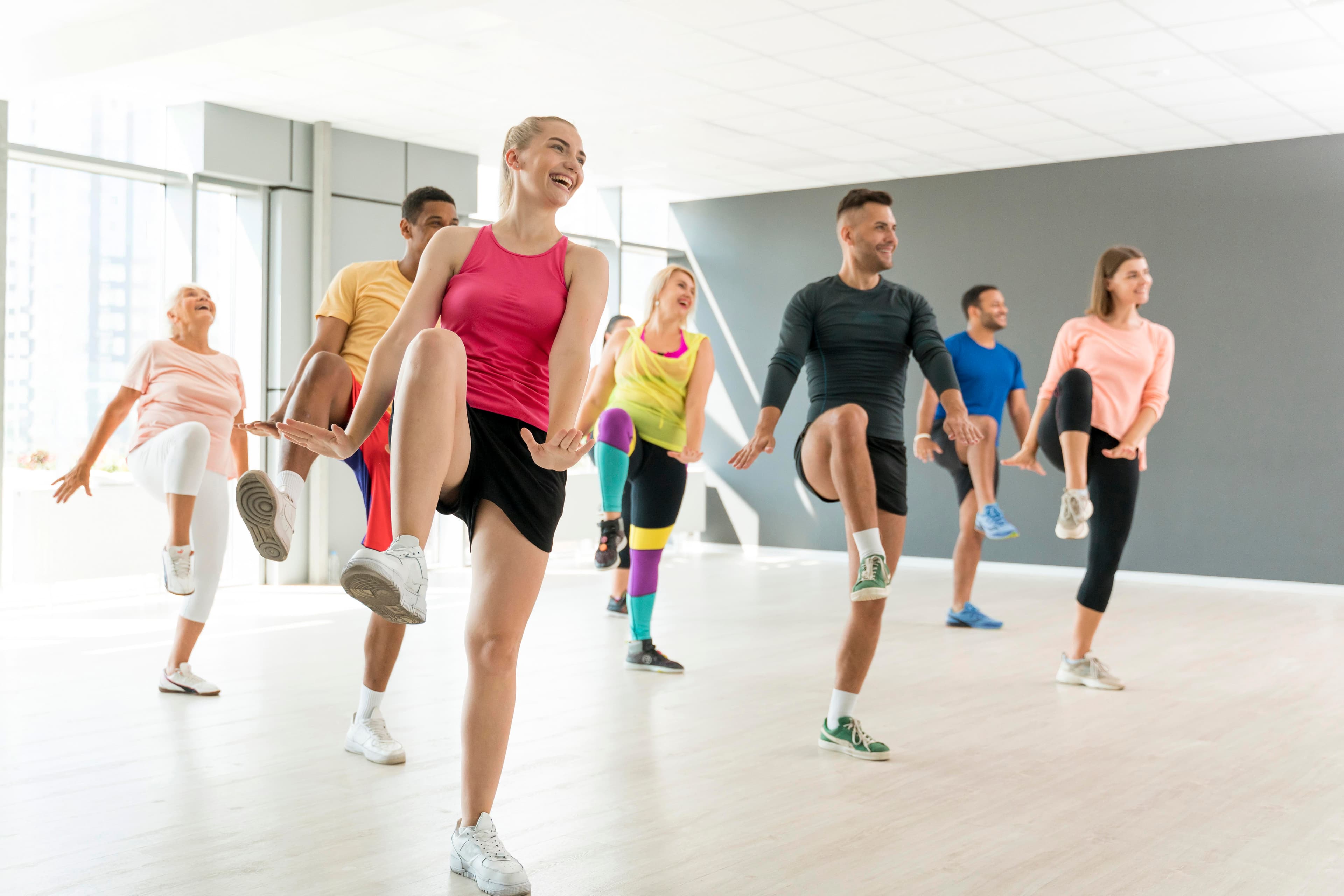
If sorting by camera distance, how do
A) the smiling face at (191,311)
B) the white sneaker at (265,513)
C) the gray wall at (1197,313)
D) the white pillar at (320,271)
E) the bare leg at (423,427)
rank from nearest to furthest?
the bare leg at (423,427) → the white sneaker at (265,513) → the smiling face at (191,311) → the white pillar at (320,271) → the gray wall at (1197,313)

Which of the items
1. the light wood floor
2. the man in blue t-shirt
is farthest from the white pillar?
the man in blue t-shirt

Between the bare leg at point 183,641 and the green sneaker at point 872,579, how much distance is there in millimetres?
2486

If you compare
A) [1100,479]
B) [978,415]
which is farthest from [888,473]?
[978,415]

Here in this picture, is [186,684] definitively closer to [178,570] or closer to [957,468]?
[178,570]

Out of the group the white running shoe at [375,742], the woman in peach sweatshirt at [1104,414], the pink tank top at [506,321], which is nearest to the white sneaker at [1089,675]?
the woman in peach sweatshirt at [1104,414]

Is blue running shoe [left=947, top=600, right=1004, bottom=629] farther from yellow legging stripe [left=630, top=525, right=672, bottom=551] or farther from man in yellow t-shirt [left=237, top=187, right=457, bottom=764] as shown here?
man in yellow t-shirt [left=237, top=187, right=457, bottom=764]

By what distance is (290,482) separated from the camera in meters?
3.03

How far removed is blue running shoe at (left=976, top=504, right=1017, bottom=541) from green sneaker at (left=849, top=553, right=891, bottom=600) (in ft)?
8.83

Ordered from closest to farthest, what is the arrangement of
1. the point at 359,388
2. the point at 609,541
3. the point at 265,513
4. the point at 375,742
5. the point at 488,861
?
the point at 488,861 < the point at 265,513 < the point at 359,388 < the point at 375,742 < the point at 609,541

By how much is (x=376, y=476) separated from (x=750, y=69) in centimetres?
444

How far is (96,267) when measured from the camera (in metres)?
7.37

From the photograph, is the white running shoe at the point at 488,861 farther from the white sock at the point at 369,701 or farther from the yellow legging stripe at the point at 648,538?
the yellow legging stripe at the point at 648,538

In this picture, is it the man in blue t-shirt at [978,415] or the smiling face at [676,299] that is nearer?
the smiling face at [676,299]

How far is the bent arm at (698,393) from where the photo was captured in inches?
189
